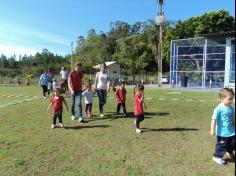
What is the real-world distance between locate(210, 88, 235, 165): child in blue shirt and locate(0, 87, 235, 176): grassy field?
26 cm

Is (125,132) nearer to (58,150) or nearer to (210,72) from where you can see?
(58,150)

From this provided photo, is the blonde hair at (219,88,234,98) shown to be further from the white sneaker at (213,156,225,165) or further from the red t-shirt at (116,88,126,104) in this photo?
the red t-shirt at (116,88,126,104)

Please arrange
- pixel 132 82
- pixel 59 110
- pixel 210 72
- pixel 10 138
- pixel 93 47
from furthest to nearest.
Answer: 1. pixel 93 47
2. pixel 132 82
3. pixel 210 72
4. pixel 59 110
5. pixel 10 138

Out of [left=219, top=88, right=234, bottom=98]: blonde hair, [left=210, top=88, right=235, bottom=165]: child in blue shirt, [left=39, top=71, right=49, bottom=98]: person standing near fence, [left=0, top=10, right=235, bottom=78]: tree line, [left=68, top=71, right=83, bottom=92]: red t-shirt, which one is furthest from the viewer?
[left=0, top=10, right=235, bottom=78]: tree line

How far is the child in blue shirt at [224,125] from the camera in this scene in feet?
19.9

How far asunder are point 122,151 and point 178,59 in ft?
115

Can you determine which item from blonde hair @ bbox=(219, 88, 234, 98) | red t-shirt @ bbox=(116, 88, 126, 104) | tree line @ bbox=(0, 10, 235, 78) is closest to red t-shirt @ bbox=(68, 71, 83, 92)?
red t-shirt @ bbox=(116, 88, 126, 104)

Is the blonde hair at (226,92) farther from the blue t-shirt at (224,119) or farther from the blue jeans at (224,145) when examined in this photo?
the blue jeans at (224,145)

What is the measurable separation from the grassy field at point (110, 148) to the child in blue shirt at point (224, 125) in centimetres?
26

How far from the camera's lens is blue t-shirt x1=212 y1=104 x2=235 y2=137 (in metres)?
6.15

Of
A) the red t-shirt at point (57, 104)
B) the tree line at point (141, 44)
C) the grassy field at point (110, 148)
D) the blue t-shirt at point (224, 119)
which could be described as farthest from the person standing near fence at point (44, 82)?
the tree line at point (141, 44)

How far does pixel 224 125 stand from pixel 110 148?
98.7 inches

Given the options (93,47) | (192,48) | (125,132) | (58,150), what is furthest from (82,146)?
(93,47)

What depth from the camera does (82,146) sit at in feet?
25.8
